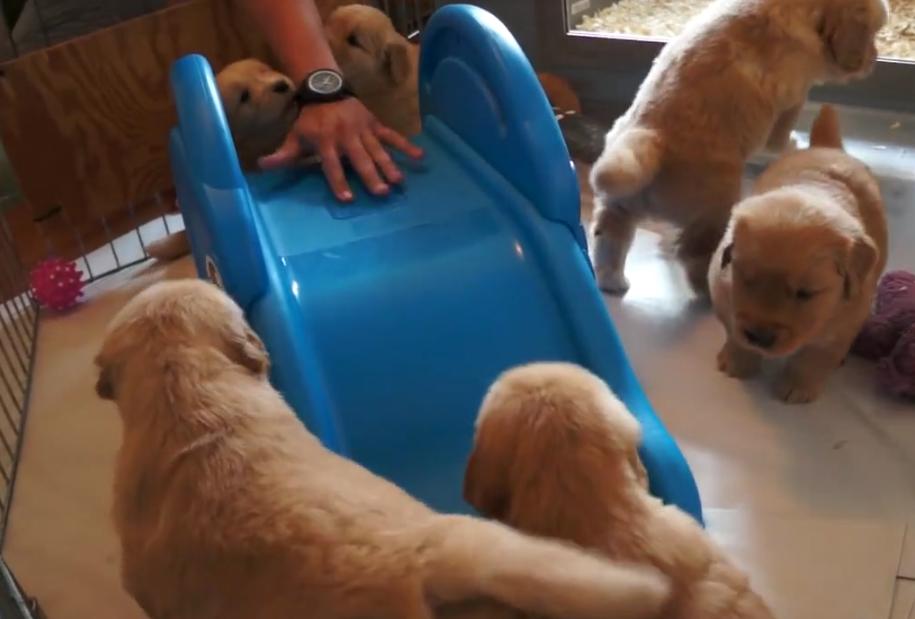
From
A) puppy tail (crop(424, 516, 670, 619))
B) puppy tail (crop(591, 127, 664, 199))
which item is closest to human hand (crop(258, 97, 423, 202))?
puppy tail (crop(591, 127, 664, 199))

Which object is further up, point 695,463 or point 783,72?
point 783,72

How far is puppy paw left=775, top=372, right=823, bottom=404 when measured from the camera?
1.48 meters

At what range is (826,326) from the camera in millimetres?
1378

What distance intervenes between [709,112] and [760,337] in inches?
18.7

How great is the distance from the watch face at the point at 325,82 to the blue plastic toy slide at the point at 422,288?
0.19 m

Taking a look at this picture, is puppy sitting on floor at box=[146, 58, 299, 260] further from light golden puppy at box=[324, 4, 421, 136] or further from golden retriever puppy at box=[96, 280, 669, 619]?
golden retriever puppy at box=[96, 280, 669, 619]

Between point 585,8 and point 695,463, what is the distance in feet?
4.96

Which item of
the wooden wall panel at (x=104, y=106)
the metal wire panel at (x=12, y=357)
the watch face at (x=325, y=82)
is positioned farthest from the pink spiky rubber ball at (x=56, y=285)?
the watch face at (x=325, y=82)

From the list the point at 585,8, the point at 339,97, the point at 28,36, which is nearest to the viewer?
the point at 339,97

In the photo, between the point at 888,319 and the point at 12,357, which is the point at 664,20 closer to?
the point at 888,319

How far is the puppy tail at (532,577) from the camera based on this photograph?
0.67 metres

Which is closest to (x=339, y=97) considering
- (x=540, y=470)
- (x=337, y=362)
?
(x=337, y=362)

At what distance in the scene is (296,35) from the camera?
5.53 feet

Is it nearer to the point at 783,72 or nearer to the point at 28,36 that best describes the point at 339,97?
the point at 783,72
